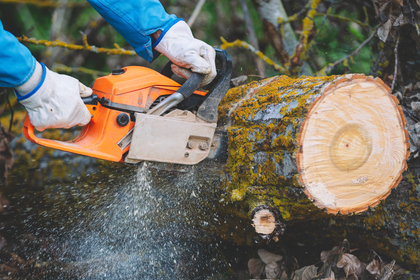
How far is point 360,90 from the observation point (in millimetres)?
1594

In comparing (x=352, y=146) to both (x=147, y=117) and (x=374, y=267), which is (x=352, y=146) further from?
(x=147, y=117)

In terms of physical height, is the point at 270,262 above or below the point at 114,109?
below

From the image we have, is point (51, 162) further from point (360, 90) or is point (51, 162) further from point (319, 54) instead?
point (319, 54)

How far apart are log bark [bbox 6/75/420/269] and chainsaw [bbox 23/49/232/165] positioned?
153mm

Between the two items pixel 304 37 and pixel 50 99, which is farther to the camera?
pixel 304 37

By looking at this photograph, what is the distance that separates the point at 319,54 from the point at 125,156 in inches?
112

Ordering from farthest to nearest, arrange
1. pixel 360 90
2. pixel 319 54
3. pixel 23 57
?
1. pixel 319 54
2. pixel 360 90
3. pixel 23 57

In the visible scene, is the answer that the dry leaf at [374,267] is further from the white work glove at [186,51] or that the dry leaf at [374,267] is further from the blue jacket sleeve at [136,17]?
the blue jacket sleeve at [136,17]

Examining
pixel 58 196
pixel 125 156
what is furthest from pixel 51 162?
pixel 125 156

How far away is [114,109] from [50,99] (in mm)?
309

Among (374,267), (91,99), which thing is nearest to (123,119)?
(91,99)

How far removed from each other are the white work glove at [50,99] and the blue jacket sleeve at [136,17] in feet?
1.39

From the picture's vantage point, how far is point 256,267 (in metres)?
2.21

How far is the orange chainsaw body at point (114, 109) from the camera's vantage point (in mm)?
1619
